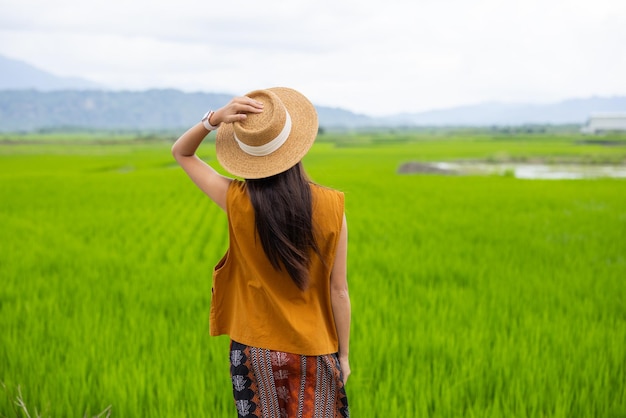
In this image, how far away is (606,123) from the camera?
61.1m

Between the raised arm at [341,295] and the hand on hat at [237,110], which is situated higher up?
the hand on hat at [237,110]

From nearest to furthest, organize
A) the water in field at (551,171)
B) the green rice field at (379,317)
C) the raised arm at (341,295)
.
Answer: the raised arm at (341,295), the green rice field at (379,317), the water in field at (551,171)

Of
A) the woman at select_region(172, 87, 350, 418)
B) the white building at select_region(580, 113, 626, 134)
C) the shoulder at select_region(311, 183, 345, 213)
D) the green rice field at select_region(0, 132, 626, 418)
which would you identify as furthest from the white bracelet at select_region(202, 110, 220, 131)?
the white building at select_region(580, 113, 626, 134)

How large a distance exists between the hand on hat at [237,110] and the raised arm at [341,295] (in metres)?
0.36

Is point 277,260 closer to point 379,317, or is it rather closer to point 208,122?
point 208,122

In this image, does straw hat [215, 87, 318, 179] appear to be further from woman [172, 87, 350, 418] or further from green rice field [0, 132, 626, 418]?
green rice field [0, 132, 626, 418]

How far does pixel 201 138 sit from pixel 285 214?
0.34m

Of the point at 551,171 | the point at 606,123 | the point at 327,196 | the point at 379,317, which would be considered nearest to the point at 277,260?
the point at 327,196

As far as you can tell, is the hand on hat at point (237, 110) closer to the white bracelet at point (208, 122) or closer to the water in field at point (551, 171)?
the white bracelet at point (208, 122)

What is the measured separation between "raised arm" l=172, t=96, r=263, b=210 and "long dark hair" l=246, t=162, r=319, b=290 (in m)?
0.11

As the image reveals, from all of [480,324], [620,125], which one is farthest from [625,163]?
[620,125]

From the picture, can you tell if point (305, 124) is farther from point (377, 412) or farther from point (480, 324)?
point (480, 324)

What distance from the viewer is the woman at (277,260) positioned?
4.57ft

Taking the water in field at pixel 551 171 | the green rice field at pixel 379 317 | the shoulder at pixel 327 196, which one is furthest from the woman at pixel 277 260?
the water in field at pixel 551 171
